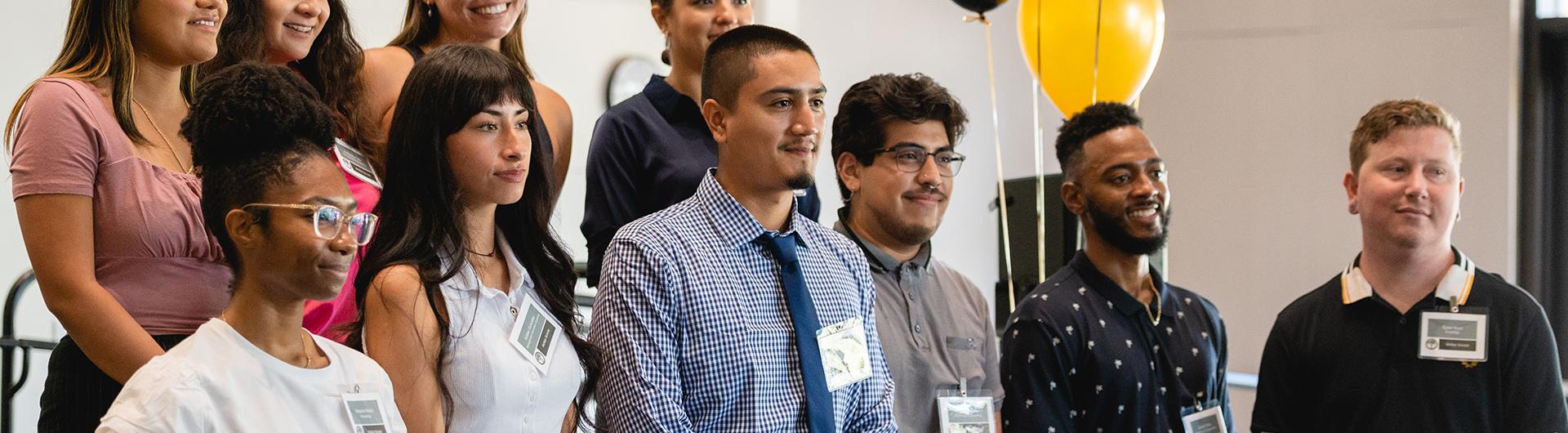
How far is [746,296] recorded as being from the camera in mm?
2205

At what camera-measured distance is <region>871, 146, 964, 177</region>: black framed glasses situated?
104 inches

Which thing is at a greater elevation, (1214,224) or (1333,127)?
(1333,127)

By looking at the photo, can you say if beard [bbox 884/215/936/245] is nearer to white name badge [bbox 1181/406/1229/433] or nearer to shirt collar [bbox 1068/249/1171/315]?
shirt collar [bbox 1068/249/1171/315]

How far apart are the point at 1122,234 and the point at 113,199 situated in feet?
5.89

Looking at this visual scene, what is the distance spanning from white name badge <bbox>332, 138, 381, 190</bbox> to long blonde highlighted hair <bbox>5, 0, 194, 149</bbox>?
313 mm

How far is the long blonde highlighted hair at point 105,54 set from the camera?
6.25 feet

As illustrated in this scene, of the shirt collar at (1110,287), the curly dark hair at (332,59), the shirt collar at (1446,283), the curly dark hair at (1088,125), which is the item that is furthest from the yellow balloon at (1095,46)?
the curly dark hair at (332,59)

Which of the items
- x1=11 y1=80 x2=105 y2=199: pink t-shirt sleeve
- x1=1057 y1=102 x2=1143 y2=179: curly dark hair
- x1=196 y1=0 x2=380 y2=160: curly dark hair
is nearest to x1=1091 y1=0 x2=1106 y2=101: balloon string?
x1=1057 y1=102 x2=1143 y2=179: curly dark hair

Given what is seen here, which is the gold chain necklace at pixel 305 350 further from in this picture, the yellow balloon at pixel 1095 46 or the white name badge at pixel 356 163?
the yellow balloon at pixel 1095 46

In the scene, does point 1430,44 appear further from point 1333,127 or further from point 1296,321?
point 1296,321

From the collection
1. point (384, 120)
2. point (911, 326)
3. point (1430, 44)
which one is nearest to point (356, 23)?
point (384, 120)

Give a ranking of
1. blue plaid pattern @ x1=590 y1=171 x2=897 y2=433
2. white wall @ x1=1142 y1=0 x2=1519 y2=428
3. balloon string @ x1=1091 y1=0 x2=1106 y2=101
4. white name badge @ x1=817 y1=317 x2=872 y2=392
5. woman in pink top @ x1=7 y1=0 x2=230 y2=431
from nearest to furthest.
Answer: woman in pink top @ x1=7 y1=0 x2=230 y2=431
blue plaid pattern @ x1=590 y1=171 x2=897 y2=433
white name badge @ x1=817 y1=317 x2=872 y2=392
balloon string @ x1=1091 y1=0 x2=1106 y2=101
white wall @ x1=1142 y1=0 x2=1519 y2=428

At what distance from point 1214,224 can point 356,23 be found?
12.5 feet

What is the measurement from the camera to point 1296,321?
9.59 feet
